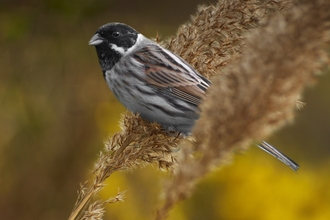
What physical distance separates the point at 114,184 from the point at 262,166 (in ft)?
3.67

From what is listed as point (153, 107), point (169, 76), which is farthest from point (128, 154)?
point (169, 76)

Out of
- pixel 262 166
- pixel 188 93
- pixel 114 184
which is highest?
pixel 262 166

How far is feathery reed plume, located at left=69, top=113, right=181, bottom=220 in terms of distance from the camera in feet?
5.59

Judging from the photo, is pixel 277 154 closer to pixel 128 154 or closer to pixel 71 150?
pixel 128 154

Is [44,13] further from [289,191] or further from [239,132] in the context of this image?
[239,132]

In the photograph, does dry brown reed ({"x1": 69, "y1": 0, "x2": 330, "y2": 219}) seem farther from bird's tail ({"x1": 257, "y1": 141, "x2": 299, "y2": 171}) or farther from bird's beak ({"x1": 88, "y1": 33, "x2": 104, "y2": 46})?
bird's beak ({"x1": 88, "y1": 33, "x2": 104, "y2": 46})

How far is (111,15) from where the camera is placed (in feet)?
15.8

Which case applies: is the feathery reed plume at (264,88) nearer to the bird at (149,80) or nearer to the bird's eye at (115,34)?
the bird at (149,80)

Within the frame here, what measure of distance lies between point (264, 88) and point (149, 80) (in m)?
1.60

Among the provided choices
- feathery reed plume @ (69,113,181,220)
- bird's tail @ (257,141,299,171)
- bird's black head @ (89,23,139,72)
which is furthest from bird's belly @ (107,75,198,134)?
bird's tail @ (257,141,299,171)

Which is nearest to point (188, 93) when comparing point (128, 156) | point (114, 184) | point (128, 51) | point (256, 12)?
point (128, 51)

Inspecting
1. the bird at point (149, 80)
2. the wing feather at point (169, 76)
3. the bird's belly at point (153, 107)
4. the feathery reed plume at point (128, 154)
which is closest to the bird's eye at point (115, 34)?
the bird at point (149, 80)

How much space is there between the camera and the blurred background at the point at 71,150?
11.9 ft

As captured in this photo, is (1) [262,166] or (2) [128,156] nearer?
(2) [128,156]
